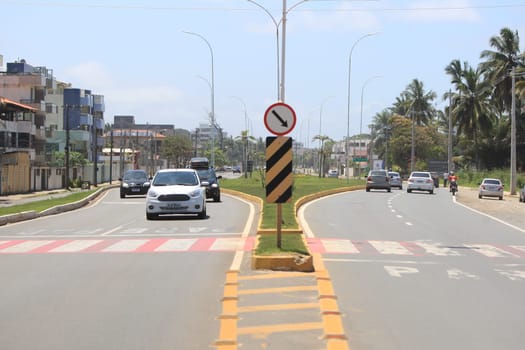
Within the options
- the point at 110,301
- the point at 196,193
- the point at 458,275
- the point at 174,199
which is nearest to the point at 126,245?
the point at 110,301

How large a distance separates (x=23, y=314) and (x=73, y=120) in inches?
3670

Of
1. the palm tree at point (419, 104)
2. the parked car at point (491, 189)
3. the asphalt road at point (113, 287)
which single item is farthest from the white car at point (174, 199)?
the palm tree at point (419, 104)

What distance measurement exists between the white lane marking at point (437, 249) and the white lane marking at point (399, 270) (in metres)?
2.54

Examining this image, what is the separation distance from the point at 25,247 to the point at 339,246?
673cm

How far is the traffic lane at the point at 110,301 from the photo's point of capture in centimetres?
759

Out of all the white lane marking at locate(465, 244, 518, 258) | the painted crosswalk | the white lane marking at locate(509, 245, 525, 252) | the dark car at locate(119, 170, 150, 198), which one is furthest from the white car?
the dark car at locate(119, 170, 150, 198)

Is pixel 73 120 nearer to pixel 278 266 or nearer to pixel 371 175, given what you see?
pixel 371 175

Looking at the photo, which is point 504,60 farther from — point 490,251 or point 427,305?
point 427,305

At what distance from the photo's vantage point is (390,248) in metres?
16.5

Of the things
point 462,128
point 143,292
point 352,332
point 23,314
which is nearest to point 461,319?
point 352,332

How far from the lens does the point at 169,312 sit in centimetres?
892

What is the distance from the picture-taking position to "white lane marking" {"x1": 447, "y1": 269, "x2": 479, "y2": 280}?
12101 mm

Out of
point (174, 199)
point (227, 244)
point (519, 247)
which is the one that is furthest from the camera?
point (174, 199)

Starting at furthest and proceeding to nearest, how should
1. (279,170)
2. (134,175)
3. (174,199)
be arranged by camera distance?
(134,175) → (174,199) → (279,170)
